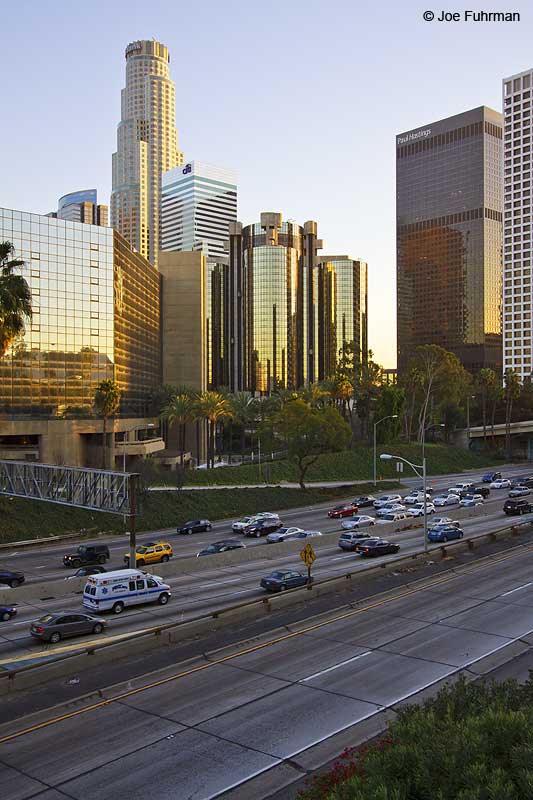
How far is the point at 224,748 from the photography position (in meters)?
17.7

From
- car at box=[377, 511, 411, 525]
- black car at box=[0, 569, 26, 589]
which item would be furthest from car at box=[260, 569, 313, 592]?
car at box=[377, 511, 411, 525]

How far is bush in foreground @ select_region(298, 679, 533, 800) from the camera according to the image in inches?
444

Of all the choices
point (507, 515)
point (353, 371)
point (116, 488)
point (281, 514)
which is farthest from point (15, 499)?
point (353, 371)

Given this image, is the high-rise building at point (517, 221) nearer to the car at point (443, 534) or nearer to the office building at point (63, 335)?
the office building at point (63, 335)

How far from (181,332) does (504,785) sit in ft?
403

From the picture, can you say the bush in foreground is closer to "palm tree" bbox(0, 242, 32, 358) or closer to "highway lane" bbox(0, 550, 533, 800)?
"highway lane" bbox(0, 550, 533, 800)

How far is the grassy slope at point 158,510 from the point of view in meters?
54.6

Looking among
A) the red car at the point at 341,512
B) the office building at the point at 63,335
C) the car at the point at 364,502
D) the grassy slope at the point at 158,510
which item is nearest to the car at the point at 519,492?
the car at the point at 364,502

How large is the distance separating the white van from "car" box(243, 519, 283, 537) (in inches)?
851

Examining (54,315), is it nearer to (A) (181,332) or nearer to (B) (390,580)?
(A) (181,332)

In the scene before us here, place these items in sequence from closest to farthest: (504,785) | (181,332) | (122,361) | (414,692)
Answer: (504,785)
(414,692)
(122,361)
(181,332)

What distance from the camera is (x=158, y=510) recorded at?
205 feet

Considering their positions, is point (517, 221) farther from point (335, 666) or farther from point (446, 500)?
point (335, 666)

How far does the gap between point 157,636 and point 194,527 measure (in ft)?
105
